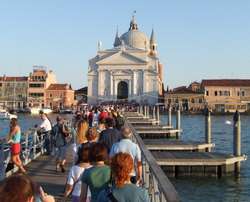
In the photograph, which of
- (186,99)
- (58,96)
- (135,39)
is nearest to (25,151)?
(186,99)

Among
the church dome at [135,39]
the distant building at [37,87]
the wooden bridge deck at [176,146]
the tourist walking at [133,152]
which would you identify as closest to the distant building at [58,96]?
the distant building at [37,87]

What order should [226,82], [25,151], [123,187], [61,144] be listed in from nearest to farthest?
[123,187]
[61,144]
[25,151]
[226,82]

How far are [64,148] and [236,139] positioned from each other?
11.3 metres

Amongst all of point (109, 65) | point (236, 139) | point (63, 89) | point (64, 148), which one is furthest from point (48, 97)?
point (64, 148)

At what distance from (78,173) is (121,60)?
106m

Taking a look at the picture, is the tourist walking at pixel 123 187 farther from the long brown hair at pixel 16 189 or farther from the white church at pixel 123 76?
the white church at pixel 123 76

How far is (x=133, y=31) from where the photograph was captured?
→ 127 m

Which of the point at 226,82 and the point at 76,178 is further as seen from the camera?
the point at 226,82

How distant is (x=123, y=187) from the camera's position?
3.95m

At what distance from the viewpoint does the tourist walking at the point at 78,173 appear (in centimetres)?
498

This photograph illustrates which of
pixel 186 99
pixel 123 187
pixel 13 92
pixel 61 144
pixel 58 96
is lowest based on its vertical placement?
pixel 61 144

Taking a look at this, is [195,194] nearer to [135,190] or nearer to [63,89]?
[135,190]

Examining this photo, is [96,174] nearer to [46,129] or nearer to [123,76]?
[46,129]

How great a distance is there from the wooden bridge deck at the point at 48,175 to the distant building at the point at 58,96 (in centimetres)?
10810
